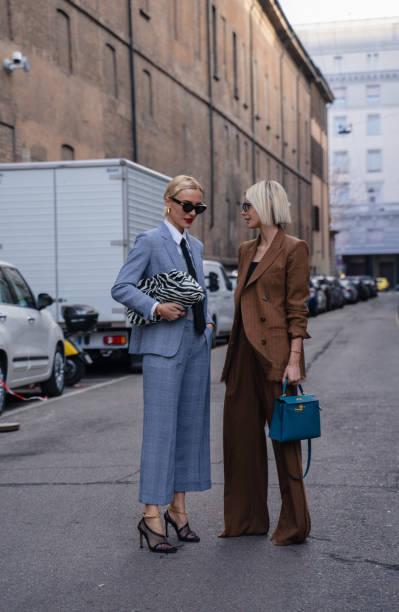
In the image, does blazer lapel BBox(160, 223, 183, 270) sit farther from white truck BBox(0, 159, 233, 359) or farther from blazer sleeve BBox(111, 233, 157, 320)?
white truck BBox(0, 159, 233, 359)

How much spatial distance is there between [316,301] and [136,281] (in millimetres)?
32896

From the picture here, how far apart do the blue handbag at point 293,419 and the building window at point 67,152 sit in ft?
59.2

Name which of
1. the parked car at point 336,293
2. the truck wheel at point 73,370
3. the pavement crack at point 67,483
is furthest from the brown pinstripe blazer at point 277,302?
the parked car at point 336,293

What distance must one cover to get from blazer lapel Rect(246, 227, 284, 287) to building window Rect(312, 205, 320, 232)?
5691 centimetres

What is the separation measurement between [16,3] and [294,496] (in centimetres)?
1731

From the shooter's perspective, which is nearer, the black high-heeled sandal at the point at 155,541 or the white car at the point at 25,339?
the black high-heeled sandal at the point at 155,541

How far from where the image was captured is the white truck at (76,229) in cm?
1431

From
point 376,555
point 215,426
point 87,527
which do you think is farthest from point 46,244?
point 376,555

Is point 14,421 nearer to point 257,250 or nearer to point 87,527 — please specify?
point 87,527

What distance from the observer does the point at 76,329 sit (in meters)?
13.9

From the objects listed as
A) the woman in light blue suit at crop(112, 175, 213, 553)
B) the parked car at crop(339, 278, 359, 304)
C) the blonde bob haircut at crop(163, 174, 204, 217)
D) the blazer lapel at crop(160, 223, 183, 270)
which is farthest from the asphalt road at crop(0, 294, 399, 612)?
the parked car at crop(339, 278, 359, 304)

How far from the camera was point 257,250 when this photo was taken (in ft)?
16.4

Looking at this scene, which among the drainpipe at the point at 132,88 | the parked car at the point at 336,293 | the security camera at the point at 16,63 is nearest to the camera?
the security camera at the point at 16,63

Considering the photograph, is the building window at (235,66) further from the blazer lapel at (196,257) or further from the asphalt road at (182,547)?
the blazer lapel at (196,257)
